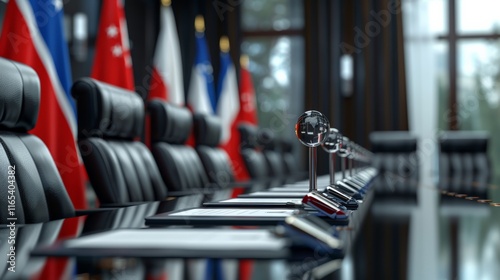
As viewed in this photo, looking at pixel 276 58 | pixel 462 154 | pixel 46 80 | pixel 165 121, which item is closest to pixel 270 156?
pixel 462 154

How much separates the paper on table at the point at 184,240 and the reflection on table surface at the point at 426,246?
11 centimetres

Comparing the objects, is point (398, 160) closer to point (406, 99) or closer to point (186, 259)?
point (406, 99)

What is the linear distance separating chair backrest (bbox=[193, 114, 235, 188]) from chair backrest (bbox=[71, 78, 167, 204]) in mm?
1267

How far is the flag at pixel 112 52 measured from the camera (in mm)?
4488

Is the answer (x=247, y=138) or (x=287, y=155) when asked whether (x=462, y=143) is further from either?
(x=287, y=155)

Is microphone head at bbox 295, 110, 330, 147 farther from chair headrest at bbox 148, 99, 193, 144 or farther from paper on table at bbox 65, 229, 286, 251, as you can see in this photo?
chair headrest at bbox 148, 99, 193, 144

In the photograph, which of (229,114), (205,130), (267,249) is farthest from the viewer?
(229,114)

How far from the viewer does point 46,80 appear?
3.37 m

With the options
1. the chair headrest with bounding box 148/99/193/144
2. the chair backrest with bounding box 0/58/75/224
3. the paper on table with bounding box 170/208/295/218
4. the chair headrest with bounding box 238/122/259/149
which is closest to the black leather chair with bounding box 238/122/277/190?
the chair headrest with bounding box 238/122/259/149

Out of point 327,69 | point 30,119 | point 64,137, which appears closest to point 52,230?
point 30,119

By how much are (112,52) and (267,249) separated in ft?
12.9

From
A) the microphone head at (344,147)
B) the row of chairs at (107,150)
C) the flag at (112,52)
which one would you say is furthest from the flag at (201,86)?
the microphone head at (344,147)

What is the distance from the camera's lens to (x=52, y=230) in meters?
1.09

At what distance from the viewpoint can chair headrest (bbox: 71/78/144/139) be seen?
2.36 metres
